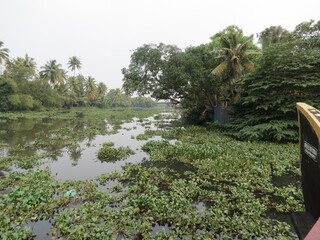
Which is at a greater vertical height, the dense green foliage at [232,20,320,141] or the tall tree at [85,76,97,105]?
the tall tree at [85,76,97,105]

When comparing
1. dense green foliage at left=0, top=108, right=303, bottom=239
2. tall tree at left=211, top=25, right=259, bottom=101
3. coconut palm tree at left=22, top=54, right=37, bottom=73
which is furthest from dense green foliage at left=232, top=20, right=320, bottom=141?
coconut palm tree at left=22, top=54, right=37, bottom=73

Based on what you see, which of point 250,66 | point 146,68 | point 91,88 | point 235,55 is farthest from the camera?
point 91,88

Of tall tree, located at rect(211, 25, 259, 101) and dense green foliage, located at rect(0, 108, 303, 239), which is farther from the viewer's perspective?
tall tree, located at rect(211, 25, 259, 101)

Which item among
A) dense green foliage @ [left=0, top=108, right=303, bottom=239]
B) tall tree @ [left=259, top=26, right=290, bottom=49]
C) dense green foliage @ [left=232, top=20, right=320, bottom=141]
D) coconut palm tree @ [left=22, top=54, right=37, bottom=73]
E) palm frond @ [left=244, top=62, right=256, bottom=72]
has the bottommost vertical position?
dense green foliage @ [left=0, top=108, right=303, bottom=239]

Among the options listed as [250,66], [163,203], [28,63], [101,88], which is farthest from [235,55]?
[101,88]

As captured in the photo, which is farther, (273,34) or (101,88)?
(101,88)

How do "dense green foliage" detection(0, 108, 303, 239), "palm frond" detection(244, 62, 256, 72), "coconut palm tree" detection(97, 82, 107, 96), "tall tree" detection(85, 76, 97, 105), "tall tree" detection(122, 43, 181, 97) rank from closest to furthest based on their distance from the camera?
1. "dense green foliage" detection(0, 108, 303, 239)
2. "palm frond" detection(244, 62, 256, 72)
3. "tall tree" detection(122, 43, 181, 97)
4. "tall tree" detection(85, 76, 97, 105)
5. "coconut palm tree" detection(97, 82, 107, 96)

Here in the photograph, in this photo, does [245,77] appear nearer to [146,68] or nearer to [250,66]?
[250,66]

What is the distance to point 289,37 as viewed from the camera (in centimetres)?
1719

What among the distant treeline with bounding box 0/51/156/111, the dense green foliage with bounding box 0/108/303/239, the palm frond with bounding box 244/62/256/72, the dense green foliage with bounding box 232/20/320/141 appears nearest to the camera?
the dense green foliage with bounding box 0/108/303/239

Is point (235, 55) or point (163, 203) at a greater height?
point (235, 55)

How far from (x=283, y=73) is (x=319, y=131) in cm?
1228

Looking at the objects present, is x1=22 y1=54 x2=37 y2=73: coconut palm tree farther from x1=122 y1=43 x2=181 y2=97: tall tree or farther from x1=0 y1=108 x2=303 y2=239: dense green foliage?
x1=0 y1=108 x2=303 y2=239: dense green foliage

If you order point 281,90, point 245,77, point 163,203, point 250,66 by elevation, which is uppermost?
point 250,66
